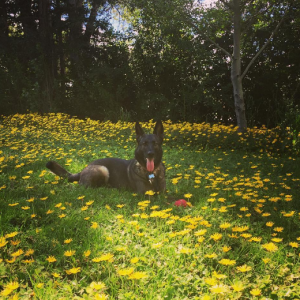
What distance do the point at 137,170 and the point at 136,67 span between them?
33.4 ft

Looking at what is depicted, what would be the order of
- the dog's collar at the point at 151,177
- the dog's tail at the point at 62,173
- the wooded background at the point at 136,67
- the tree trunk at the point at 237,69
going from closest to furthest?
the dog's collar at the point at 151,177
the dog's tail at the point at 62,173
the tree trunk at the point at 237,69
the wooded background at the point at 136,67

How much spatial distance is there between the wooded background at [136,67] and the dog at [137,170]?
7.91 m

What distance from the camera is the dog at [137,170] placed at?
4.18 m

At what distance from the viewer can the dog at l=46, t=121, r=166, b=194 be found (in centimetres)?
418

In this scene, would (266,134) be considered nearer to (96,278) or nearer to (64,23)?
(96,278)

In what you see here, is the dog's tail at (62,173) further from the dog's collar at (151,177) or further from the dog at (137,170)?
the dog's collar at (151,177)

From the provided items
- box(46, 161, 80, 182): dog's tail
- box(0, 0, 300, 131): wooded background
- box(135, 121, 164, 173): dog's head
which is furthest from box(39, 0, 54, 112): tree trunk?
box(135, 121, 164, 173): dog's head

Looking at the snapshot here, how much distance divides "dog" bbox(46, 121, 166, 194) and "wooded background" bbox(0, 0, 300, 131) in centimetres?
791

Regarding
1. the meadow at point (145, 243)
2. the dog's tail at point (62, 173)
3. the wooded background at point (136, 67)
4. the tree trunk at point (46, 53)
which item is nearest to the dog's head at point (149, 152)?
the meadow at point (145, 243)

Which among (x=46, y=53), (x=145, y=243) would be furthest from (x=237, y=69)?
(x=46, y=53)

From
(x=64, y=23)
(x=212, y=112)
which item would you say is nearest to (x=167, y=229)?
(x=212, y=112)

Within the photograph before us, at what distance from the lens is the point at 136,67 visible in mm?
13539

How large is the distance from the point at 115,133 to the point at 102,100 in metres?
4.10

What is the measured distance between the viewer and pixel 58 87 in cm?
1389
